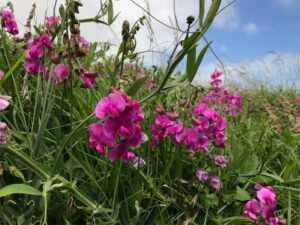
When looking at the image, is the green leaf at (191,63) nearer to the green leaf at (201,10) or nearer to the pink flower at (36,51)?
the green leaf at (201,10)

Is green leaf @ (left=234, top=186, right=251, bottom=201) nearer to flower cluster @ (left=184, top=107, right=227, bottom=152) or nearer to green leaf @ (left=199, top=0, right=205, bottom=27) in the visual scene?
flower cluster @ (left=184, top=107, right=227, bottom=152)

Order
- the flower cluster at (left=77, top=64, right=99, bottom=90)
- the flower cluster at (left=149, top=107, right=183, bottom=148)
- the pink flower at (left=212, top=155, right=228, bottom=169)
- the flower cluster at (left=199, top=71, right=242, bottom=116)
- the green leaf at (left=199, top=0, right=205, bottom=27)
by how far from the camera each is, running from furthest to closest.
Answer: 1. the flower cluster at (left=199, top=71, right=242, bottom=116)
2. the pink flower at (left=212, top=155, right=228, bottom=169)
3. the flower cluster at (left=149, top=107, right=183, bottom=148)
4. the flower cluster at (left=77, top=64, right=99, bottom=90)
5. the green leaf at (left=199, top=0, right=205, bottom=27)

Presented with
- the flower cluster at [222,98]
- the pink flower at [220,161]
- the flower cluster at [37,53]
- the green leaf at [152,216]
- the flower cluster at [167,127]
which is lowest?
the green leaf at [152,216]

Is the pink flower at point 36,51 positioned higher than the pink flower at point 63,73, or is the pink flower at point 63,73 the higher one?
the pink flower at point 36,51

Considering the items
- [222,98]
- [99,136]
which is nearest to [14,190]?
[99,136]

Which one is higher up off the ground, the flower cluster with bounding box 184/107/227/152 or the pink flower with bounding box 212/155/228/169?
the flower cluster with bounding box 184/107/227/152

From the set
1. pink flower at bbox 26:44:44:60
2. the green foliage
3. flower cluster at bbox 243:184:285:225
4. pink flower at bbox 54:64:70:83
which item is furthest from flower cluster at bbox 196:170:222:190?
pink flower at bbox 26:44:44:60

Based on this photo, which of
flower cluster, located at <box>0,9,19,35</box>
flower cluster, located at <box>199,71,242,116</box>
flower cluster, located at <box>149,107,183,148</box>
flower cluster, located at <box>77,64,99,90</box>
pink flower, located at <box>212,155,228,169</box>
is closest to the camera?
flower cluster, located at <box>77,64,99,90</box>

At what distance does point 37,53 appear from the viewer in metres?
1.32

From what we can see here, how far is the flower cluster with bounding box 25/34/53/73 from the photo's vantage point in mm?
1300

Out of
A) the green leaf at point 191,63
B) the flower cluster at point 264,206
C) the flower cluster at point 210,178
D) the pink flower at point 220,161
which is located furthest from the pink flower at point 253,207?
the green leaf at point 191,63

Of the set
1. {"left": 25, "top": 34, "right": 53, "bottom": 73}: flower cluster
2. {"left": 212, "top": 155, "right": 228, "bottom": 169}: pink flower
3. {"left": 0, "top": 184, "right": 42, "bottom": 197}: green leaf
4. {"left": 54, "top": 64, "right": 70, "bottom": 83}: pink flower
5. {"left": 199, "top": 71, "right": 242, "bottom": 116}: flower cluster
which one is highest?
{"left": 199, "top": 71, "right": 242, "bottom": 116}: flower cluster

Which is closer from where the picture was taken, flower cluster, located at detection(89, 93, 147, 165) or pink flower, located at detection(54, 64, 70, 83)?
flower cluster, located at detection(89, 93, 147, 165)

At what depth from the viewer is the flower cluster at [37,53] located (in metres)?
1.30
